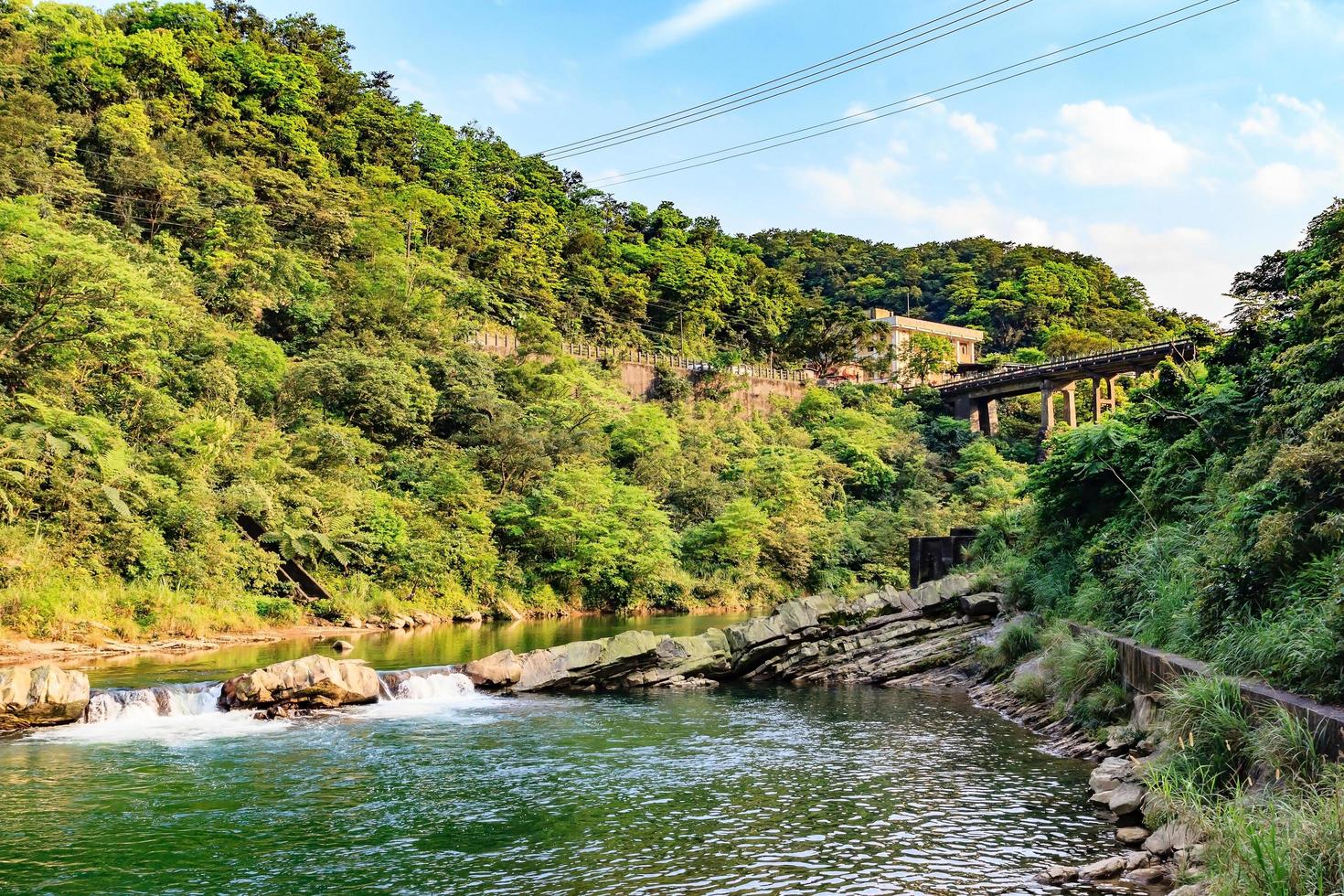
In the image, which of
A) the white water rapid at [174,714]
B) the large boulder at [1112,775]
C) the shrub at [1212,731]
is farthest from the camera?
the white water rapid at [174,714]

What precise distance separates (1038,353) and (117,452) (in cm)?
5247

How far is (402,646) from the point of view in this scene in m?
23.9

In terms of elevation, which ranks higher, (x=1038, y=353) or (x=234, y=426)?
(x=1038, y=353)

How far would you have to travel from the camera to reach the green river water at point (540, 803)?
817 cm

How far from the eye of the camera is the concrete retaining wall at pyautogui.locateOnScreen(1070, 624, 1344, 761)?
275 inches

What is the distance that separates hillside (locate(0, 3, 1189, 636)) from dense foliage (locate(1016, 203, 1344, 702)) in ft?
63.0

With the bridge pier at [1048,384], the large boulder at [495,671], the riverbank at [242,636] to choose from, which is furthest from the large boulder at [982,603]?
the bridge pier at [1048,384]

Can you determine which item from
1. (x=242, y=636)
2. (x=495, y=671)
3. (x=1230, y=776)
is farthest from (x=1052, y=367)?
(x=1230, y=776)

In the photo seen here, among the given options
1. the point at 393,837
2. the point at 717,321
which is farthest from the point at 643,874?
the point at 717,321

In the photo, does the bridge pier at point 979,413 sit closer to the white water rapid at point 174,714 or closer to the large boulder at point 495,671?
the large boulder at point 495,671

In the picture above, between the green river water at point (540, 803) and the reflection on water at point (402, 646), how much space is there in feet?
5.46

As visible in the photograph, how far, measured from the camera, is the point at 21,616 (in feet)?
66.1

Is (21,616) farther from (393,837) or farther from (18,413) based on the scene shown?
(393,837)

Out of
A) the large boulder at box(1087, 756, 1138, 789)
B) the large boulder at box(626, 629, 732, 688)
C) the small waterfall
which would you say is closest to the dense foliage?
the large boulder at box(1087, 756, 1138, 789)
